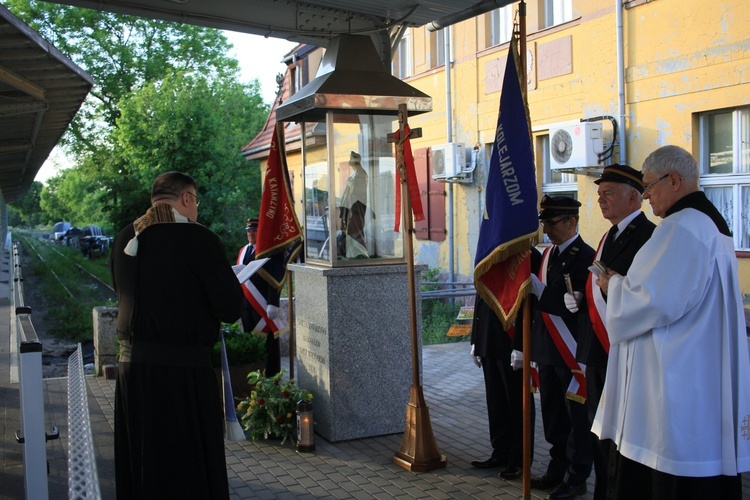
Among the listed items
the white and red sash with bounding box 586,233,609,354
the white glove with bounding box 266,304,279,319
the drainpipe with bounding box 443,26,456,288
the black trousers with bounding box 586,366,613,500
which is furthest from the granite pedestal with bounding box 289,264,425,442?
the drainpipe with bounding box 443,26,456,288

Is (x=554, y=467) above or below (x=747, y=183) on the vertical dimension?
below

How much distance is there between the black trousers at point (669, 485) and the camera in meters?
3.47

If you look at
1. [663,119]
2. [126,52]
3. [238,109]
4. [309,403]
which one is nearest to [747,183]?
[663,119]

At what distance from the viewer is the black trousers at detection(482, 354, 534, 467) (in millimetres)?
5668

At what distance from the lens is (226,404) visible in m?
5.08

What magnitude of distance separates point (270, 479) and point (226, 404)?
100cm

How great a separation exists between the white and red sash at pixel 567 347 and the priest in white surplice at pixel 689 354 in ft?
4.34

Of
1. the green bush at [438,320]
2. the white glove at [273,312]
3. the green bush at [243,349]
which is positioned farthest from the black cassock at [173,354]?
the green bush at [438,320]

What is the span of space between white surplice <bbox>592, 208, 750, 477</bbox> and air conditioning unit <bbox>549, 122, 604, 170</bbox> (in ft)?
27.8

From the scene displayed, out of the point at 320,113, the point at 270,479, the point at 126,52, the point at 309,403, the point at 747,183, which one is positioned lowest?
the point at 270,479

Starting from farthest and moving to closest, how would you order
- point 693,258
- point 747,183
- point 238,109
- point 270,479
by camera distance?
point 238,109 → point 747,183 → point 270,479 → point 693,258

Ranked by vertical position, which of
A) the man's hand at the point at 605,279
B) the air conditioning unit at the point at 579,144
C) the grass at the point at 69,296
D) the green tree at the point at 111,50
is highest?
the green tree at the point at 111,50

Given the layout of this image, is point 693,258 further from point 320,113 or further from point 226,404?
point 320,113

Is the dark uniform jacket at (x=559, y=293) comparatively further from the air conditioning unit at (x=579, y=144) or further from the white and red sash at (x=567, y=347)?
the air conditioning unit at (x=579, y=144)
